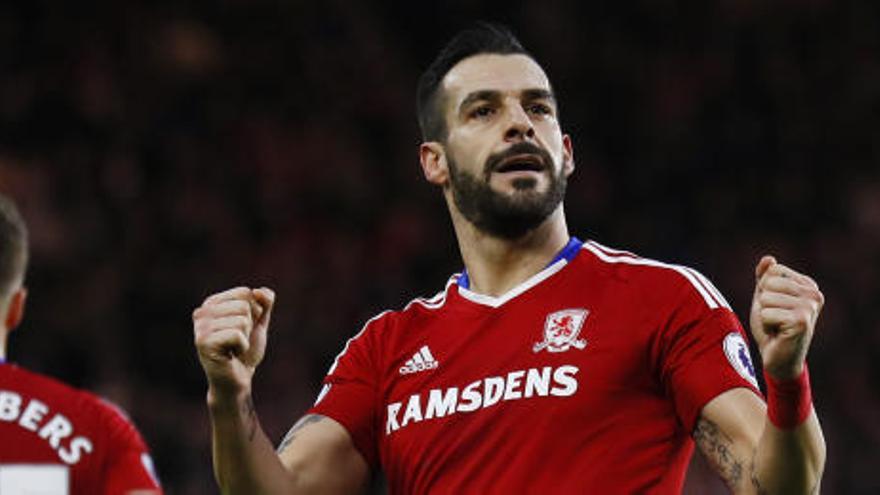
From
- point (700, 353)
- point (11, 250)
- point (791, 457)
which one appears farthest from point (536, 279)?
point (11, 250)

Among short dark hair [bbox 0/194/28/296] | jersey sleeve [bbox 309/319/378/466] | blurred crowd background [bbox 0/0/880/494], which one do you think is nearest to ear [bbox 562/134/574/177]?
jersey sleeve [bbox 309/319/378/466]

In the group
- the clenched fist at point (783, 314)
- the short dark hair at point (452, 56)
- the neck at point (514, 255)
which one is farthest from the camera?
the short dark hair at point (452, 56)

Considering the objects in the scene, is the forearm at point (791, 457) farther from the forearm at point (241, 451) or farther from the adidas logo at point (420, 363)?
the forearm at point (241, 451)

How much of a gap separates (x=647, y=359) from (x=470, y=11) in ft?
30.6

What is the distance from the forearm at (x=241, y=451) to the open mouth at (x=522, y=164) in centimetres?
91

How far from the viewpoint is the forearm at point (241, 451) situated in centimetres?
360

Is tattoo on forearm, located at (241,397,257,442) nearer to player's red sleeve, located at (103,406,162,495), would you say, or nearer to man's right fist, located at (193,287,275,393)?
man's right fist, located at (193,287,275,393)

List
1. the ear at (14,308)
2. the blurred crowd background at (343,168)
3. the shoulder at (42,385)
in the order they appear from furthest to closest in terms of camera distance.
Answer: the blurred crowd background at (343,168) < the ear at (14,308) < the shoulder at (42,385)

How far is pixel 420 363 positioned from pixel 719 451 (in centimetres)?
89

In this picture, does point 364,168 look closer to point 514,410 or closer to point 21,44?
point 21,44

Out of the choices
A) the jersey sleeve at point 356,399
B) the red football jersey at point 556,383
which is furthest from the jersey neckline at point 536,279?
the jersey sleeve at point 356,399

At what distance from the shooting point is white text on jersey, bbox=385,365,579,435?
362cm

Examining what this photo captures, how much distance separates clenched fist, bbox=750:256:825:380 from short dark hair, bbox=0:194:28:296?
6.87 feet

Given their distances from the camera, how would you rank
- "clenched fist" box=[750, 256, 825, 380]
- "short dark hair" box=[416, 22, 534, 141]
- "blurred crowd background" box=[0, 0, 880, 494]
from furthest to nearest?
"blurred crowd background" box=[0, 0, 880, 494], "short dark hair" box=[416, 22, 534, 141], "clenched fist" box=[750, 256, 825, 380]
